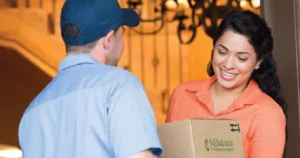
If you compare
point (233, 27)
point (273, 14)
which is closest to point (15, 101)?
point (273, 14)

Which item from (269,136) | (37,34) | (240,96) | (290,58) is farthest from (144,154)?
(37,34)

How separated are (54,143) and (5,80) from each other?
469 centimetres

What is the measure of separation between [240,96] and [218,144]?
24.8 inches

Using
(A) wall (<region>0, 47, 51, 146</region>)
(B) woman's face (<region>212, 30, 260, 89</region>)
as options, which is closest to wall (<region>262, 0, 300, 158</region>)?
(B) woman's face (<region>212, 30, 260, 89</region>)

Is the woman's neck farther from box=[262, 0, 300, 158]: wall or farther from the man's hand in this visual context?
the man's hand

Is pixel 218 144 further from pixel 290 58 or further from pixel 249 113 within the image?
pixel 290 58

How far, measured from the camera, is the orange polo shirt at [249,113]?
2316 millimetres

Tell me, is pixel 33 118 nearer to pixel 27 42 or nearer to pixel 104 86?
pixel 104 86

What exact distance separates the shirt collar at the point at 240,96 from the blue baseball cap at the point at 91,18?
28.7 inches

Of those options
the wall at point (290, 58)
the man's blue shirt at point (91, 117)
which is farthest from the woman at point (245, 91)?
the man's blue shirt at point (91, 117)

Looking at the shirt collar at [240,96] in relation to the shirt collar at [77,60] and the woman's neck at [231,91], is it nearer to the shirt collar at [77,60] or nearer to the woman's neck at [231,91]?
the woman's neck at [231,91]

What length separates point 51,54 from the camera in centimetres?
655

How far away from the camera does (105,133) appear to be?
1721 millimetres

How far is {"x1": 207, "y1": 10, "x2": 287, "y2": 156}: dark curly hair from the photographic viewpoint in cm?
247
